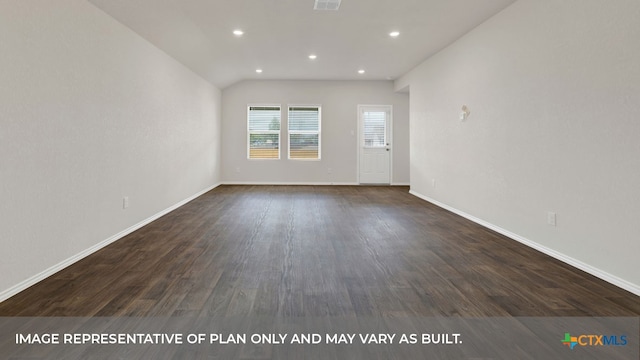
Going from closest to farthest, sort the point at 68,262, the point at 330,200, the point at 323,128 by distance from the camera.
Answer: the point at 68,262 → the point at 330,200 → the point at 323,128

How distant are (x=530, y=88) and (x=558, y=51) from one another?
1.45 feet

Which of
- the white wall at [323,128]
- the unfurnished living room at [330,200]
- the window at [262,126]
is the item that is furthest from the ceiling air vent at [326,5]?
the window at [262,126]

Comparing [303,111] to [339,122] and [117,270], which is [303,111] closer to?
[339,122]

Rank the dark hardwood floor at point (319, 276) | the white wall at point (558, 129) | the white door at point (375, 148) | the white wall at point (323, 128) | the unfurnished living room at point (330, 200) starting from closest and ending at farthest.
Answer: the dark hardwood floor at point (319, 276) < the unfurnished living room at point (330, 200) < the white wall at point (558, 129) < the white wall at point (323, 128) < the white door at point (375, 148)

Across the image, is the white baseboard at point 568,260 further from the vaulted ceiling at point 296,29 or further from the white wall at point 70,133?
the white wall at point 70,133

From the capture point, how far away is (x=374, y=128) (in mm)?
8742

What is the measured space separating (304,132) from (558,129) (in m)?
6.26

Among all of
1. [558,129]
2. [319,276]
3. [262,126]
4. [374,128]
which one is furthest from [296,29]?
[374,128]

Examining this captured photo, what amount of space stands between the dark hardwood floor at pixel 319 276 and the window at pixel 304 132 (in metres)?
4.44

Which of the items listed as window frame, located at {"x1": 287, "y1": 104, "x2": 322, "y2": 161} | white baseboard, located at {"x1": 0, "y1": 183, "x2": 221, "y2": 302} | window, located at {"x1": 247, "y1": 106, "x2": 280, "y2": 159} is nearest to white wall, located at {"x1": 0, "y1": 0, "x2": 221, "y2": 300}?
white baseboard, located at {"x1": 0, "y1": 183, "x2": 221, "y2": 302}

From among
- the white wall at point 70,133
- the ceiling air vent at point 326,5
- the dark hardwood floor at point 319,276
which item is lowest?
the dark hardwood floor at point 319,276

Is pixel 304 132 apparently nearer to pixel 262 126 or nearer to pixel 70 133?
pixel 262 126

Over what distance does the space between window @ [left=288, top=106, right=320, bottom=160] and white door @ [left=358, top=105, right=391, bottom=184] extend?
1115mm

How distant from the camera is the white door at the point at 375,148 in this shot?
28.6 ft
